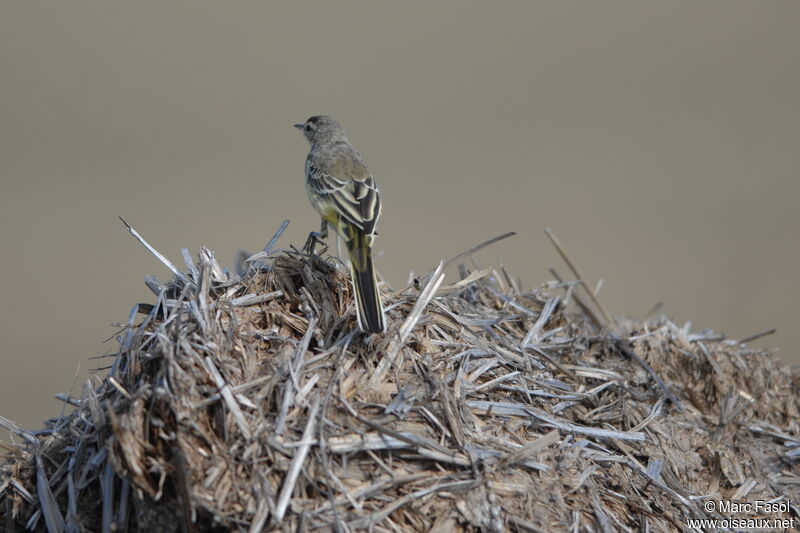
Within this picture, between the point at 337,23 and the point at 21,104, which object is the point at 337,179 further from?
the point at 337,23

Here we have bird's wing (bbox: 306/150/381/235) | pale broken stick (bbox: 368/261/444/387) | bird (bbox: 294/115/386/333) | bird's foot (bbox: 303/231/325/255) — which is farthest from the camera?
bird's wing (bbox: 306/150/381/235)

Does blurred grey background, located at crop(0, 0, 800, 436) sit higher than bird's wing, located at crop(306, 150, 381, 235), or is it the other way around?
blurred grey background, located at crop(0, 0, 800, 436)

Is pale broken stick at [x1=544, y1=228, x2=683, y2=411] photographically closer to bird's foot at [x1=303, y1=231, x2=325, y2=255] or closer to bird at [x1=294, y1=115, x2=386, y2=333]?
bird at [x1=294, y1=115, x2=386, y2=333]

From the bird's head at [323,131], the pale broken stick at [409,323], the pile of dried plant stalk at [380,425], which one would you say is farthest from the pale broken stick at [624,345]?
the bird's head at [323,131]

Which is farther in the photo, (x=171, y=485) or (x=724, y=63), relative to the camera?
(x=724, y=63)

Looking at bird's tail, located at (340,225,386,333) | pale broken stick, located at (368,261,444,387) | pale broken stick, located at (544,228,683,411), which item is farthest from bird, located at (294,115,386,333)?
pale broken stick, located at (544,228,683,411)

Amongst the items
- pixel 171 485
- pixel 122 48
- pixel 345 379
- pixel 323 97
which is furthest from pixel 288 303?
pixel 122 48

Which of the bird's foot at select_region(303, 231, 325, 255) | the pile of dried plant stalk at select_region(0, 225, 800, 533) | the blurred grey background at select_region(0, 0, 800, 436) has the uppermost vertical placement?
→ the blurred grey background at select_region(0, 0, 800, 436)

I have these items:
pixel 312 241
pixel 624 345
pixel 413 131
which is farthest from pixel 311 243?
pixel 413 131

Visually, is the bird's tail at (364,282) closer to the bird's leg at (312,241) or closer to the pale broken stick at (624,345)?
the bird's leg at (312,241)
